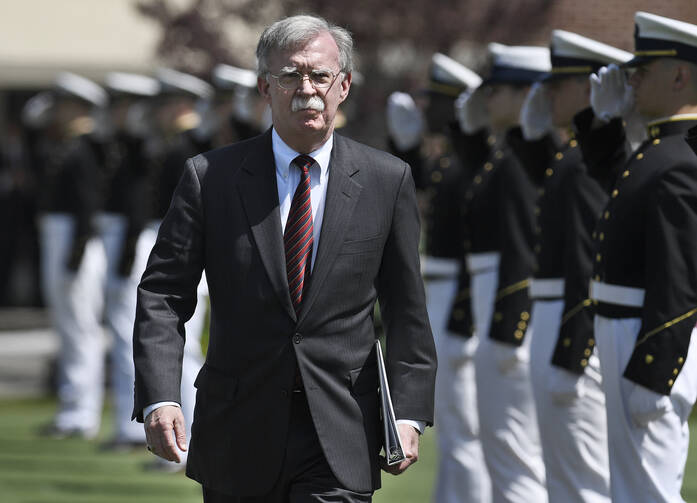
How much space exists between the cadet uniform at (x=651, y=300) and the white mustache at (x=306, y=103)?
1.21 meters

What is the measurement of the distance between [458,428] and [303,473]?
3.09 metres

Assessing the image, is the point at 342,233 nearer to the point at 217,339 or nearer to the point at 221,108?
the point at 217,339

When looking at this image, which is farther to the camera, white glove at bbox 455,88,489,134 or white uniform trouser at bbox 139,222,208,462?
white uniform trouser at bbox 139,222,208,462

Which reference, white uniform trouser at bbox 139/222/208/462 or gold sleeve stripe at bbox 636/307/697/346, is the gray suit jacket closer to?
gold sleeve stripe at bbox 636/307/697/346

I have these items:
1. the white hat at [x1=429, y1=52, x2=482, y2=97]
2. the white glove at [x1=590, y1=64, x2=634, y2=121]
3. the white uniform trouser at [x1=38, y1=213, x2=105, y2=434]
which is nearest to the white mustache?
the white glove at [x1=590, y1=64, x2=634, y2=121]

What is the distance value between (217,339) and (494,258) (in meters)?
2.90

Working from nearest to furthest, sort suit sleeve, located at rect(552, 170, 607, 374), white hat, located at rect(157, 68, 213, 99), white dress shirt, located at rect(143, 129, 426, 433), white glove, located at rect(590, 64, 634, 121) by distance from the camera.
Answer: white dress shirt, located at rect(143, 129, 426, 433), white glove, located at rect(590, 64, 634, 121), suit sleeve, located at rect(552, 170, 607, 374), white hat, located at rect(157, 68, 213, 99)

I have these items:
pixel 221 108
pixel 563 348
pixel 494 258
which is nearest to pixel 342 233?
pixel 563 348

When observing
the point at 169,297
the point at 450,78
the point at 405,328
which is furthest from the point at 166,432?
the point at 450,78

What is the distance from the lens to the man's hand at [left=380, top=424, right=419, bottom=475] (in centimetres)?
420

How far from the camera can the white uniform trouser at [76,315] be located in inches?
431

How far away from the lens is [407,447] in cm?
422

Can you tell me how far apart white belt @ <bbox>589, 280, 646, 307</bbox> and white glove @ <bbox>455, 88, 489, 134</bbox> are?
2.54m

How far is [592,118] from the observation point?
582 cm
